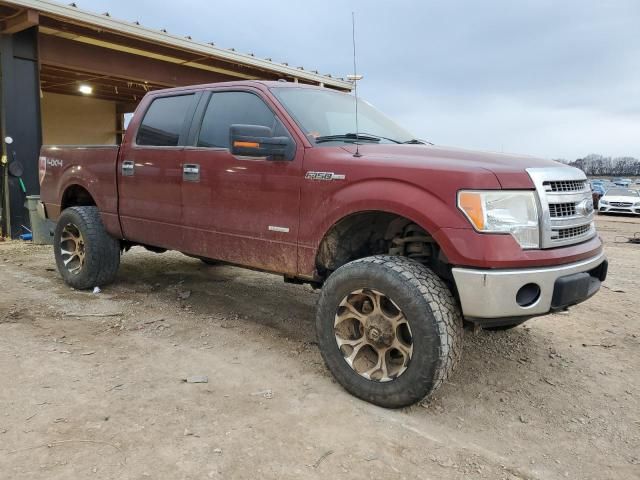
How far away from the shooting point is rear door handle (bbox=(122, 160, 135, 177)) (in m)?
4.63

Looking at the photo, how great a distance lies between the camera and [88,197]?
5.55 meters

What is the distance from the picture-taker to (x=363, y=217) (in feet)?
10.9

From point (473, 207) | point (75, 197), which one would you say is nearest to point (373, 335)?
point (473, 207)

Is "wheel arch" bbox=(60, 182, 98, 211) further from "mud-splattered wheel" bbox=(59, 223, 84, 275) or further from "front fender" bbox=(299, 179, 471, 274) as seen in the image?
"front fender" bbox=(299, 179, 471, 274)

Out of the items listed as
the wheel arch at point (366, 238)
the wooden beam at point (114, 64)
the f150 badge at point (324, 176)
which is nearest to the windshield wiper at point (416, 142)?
the wheel arch at point (366, 238)

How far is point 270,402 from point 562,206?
2.07 meters

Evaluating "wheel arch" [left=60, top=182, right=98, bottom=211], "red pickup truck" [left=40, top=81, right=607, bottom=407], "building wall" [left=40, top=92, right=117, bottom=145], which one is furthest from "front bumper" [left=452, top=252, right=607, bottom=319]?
"building wall" [left=40, top=92, right=117, bottom=145]

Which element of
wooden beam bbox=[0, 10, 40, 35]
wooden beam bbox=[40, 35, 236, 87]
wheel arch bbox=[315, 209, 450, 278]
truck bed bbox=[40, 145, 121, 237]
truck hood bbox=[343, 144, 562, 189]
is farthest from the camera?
wooden beam bbox=[40, 35, 236, 87]

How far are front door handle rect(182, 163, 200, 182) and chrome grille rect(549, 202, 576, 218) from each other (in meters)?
2.60

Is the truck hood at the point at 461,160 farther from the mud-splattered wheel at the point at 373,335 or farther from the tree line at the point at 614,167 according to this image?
the tree line at the point at 614,167

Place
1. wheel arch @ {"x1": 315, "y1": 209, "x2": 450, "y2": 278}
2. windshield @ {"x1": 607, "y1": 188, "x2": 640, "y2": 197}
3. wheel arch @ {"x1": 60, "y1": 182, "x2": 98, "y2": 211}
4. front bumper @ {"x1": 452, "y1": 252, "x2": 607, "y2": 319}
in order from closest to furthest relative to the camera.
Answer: front bumper @ {"x1": 452, "y1": 252, "x2": 607, "y2": 319} → wheel arch @ {"x1": 315, "y1": 209, "x2": 450, "y2": 278} → wheel arch @ {"x1": 60, "y1": 182, "x2": 98, "y2": 211} → windshield @ {"x1": 607, "y1": 188, "x2": 640, "y2": 197}

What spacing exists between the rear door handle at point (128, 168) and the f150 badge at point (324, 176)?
81.9 inches

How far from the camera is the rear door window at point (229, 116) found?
3.76 metres

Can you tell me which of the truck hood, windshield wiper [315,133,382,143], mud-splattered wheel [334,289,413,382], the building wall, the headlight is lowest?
mud-splattered wheel [334,289,413,382]
